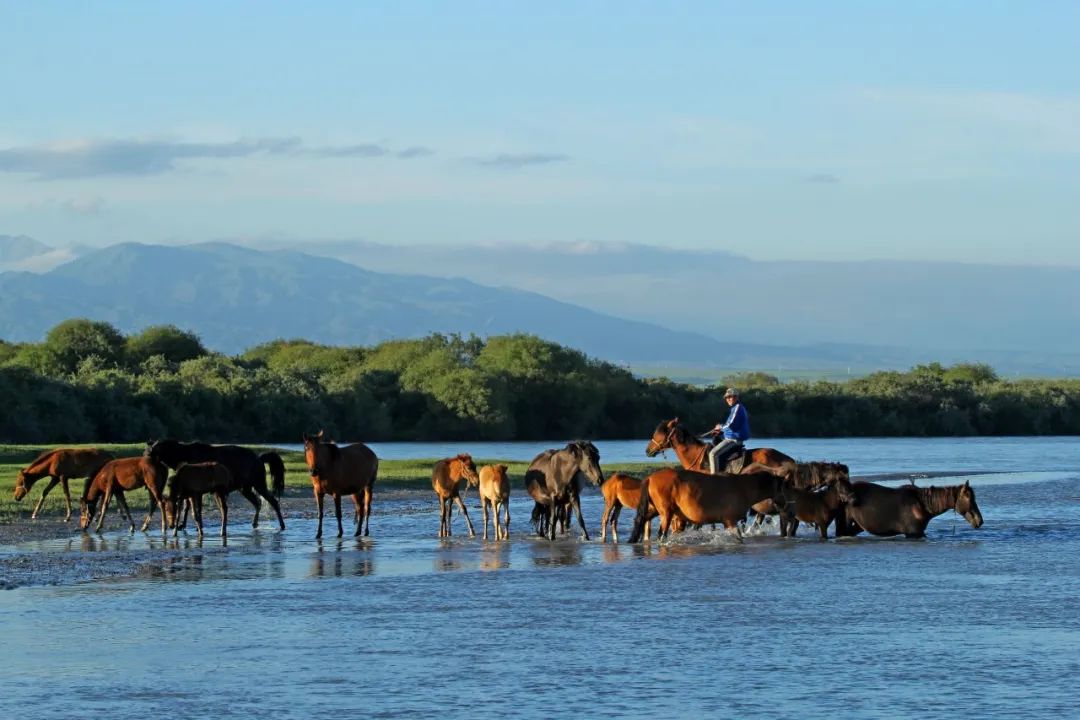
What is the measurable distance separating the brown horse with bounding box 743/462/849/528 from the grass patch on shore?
997 centimetres

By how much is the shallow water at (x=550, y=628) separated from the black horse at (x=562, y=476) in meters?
0.58

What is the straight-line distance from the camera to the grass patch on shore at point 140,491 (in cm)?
2559

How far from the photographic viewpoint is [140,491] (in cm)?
3030

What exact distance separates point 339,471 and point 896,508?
7.24 m

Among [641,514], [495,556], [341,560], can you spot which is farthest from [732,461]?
[341,560]

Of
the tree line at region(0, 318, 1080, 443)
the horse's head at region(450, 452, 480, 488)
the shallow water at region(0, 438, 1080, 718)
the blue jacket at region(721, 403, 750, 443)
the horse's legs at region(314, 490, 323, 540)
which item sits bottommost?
the shallow water at region(0, 438, 1080, 718)

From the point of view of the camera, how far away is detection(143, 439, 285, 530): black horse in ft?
76.3

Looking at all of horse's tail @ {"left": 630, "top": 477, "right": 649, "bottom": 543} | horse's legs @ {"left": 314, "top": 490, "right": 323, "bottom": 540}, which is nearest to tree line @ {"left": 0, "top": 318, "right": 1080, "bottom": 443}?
horse's legs @ {"left": 314, "top": 490, "right": 323, "bottom": 540}

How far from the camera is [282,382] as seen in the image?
64.6 m

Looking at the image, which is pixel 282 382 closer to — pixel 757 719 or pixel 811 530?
pixel 811 530

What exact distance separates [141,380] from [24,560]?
1643 inches

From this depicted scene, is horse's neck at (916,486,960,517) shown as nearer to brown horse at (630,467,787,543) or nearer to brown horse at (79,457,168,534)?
brown horse at (630,467,787,543)

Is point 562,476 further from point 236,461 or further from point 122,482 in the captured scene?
point 122,482

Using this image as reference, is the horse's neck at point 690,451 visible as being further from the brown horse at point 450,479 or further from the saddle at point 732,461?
the brown horse at point 450,479
